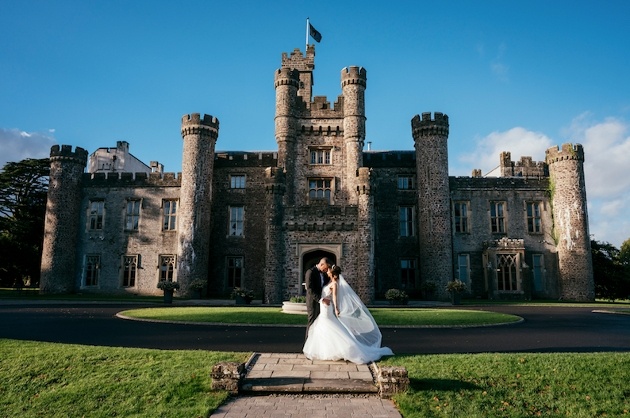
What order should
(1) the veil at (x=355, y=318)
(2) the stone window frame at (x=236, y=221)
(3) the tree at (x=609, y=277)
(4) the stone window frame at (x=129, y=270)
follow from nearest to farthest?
(1) the veil at (x=355, y=318) → (2) the stone window frame at (x=236, y=221) → (4) the stone window frame at (x=129, y=270) → (3) the tree at (x=609, y=277)

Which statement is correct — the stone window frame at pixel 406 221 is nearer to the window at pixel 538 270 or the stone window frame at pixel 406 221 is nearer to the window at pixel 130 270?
the window at pixel 538 270

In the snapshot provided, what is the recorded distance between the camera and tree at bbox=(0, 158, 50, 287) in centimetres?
3731

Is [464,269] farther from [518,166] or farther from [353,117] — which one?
[353,117]

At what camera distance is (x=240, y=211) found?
34438mm

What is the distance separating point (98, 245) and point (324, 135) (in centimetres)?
1966

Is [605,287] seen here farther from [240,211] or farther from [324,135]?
[240,211]

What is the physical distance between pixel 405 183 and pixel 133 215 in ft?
71.1

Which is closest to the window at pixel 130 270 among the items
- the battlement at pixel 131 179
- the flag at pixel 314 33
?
the battlement at pixel 131 179

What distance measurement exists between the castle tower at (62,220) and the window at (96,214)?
83 centimetres

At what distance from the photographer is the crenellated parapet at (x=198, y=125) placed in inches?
1298

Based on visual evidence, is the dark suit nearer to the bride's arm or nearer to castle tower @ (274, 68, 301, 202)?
the bride's arm

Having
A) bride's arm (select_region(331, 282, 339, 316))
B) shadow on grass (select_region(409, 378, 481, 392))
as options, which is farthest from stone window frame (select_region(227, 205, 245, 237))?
shadow on grass (select_region(409, 378, 481, 392))

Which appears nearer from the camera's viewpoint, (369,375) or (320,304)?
(369,375)

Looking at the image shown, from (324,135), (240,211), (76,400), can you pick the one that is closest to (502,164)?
(324,135)
